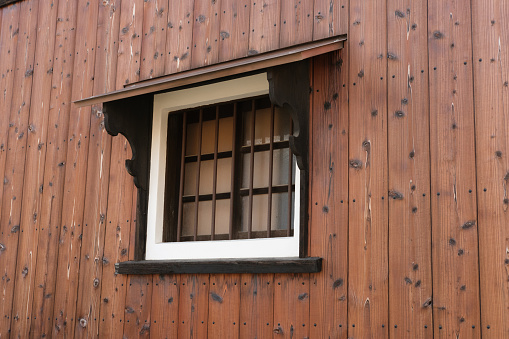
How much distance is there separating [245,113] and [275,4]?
826mm

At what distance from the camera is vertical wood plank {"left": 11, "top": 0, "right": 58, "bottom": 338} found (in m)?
5.90

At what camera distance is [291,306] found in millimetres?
4293

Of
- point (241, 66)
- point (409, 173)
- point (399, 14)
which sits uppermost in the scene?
point (399, 14)

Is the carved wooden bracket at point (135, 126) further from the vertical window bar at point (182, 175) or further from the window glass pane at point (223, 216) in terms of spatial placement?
the window glass pane at point (223, 216)

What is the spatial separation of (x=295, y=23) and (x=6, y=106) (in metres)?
3.25

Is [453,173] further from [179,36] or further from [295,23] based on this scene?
[179,36]

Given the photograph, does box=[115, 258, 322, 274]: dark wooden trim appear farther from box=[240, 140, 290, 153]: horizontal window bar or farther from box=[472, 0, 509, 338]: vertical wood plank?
box=[472, 0, 509, 338]: vertical wood plank

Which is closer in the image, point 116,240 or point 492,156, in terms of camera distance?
point 492,156

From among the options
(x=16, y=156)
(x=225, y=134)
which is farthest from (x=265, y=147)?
(x=16, y=156)

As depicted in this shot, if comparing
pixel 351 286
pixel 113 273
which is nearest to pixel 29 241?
pixel 113 273

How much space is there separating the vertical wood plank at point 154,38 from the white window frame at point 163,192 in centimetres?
25

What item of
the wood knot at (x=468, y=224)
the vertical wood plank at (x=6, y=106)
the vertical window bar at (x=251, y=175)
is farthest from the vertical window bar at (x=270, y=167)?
the vertical wood plank at (x=6, y=106)

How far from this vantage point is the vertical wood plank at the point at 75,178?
5.56 meters

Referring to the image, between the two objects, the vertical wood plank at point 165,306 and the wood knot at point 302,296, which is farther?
the vertical wood plank at point 165,306
